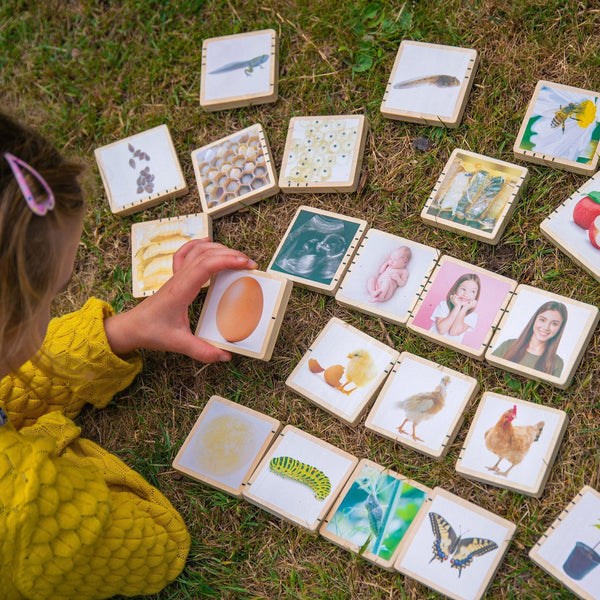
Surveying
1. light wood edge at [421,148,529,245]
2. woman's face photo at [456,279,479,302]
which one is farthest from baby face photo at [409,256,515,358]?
light wood edge at [421,148,529,245]

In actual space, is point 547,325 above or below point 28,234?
below

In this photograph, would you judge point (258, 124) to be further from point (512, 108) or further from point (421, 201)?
point (512, 108)

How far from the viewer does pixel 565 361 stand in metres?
2.02

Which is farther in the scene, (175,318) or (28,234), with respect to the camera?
(175,318)

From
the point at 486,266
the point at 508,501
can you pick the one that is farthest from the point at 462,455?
the point at 486,266

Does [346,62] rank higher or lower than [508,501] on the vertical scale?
higher

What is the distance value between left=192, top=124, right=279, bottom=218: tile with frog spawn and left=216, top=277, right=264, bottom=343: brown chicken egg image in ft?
1.28

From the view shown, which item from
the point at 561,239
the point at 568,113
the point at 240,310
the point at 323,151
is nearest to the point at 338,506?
the point at 240,310

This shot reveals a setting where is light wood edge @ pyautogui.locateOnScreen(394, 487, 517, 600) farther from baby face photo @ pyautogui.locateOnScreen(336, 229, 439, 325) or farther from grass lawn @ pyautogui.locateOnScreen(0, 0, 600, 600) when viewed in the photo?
baby face photo @ pyautogui.locateOnScreen(336, 229, 439, 325)

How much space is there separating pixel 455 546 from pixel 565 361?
622 millimetres

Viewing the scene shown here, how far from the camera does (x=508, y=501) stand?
1.99 meters

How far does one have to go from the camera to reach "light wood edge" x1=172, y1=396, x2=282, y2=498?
84.4 inches

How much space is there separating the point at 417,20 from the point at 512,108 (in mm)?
511

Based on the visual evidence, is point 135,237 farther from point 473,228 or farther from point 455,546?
point 455,546
